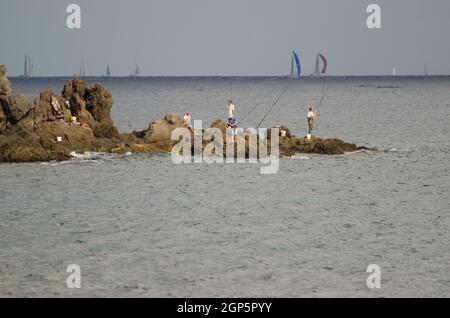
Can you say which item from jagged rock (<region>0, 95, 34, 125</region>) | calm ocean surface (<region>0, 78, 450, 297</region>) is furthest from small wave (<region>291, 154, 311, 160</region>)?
jagged rock (<region>0, 95, 34, 125</region>)

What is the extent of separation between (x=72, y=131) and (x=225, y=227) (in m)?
18.9

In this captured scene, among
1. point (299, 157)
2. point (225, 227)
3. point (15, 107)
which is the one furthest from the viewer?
point (15, 107)

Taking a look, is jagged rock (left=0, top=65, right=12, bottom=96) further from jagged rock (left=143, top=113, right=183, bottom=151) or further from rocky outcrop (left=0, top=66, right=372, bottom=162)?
jagged rock (left=143, top=113, right=183, bottom=151)

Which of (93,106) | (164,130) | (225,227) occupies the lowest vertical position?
(225,227)

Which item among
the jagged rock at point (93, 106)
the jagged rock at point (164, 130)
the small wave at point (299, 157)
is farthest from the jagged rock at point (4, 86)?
the small wave at point (299, 157)

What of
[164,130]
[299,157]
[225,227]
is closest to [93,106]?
[164,130]

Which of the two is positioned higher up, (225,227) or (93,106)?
(93,106)

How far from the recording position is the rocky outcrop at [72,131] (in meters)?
39.1

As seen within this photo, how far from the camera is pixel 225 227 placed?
24.0 m

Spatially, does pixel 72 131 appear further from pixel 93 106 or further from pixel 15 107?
pixel 93 106
